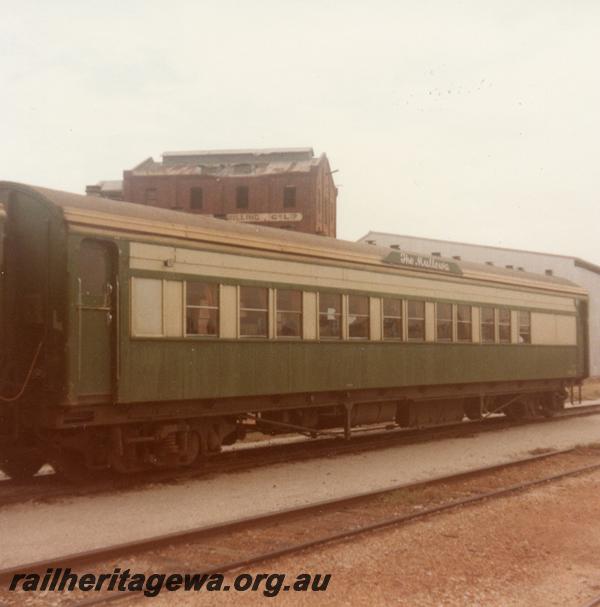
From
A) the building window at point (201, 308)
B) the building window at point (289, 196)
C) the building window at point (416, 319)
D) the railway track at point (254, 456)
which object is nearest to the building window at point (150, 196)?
the building window at point (289, 196)

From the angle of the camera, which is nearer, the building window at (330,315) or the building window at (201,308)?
the building window at (201,308)

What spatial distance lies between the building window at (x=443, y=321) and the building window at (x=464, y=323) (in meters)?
0.29

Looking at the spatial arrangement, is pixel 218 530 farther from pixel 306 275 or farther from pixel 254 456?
pixel 306 275

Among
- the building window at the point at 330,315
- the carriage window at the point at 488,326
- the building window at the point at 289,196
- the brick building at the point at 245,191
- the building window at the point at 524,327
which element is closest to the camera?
the building window at the point at 330,315

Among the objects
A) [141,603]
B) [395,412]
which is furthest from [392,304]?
[141,603]

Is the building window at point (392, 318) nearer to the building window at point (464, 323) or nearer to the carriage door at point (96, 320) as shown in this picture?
the building window at point (464, 323)

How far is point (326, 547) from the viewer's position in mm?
7195

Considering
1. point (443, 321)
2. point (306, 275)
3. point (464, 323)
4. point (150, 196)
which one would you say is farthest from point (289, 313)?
point (150, 196)

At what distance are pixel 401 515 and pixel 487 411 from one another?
982 cm

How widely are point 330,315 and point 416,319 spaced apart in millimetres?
2571

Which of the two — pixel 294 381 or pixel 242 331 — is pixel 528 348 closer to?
pixel 294 381

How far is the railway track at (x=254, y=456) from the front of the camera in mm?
9562

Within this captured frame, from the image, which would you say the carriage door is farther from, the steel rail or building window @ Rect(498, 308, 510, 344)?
building window @ Rect(498, 308, 510, 344)

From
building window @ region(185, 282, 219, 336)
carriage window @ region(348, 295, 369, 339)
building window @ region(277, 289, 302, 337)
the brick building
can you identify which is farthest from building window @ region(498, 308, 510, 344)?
the brick building
